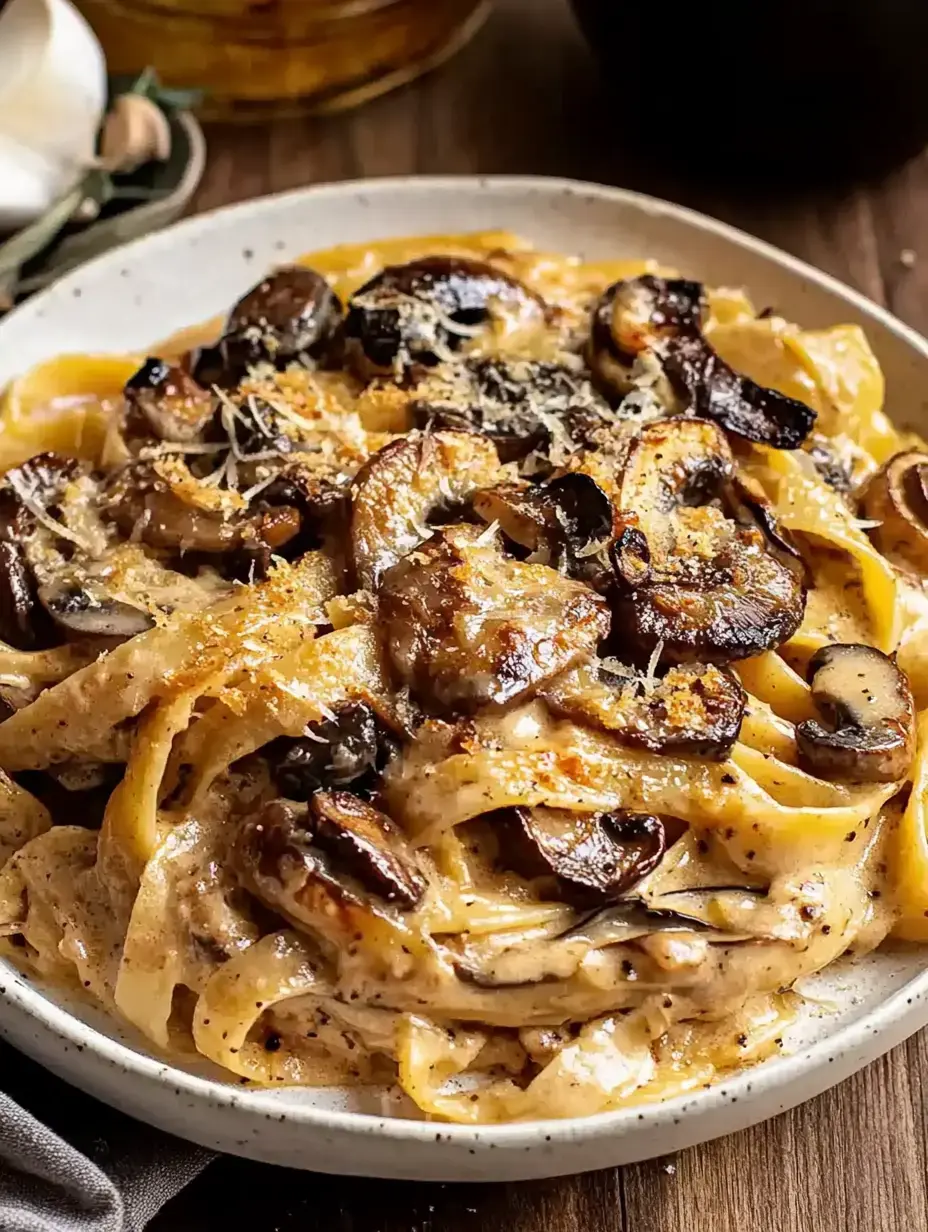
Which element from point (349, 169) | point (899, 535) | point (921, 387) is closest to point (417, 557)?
point (899, 535)

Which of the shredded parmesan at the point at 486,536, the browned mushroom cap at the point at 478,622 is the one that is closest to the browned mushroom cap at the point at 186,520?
the browned mushroom cap at the point at 478,622

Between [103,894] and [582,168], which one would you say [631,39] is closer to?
[582,168]

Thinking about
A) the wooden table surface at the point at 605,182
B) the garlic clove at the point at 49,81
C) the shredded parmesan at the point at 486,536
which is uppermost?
the garlic clove at the point at 49,81

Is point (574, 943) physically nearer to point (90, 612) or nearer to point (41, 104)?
point (90, 612)

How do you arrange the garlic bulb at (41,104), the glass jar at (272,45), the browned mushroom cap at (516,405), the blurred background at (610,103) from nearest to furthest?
1. the browned mushroom cap at (516,405)
2. the garlic bulb at (41,104)
3. the blurred background at (610,103)
4. the glass jar at (272,45)

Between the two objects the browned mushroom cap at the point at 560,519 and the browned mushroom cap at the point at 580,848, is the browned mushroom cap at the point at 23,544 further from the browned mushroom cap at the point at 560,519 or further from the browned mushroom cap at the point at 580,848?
the browned mushroom cap at the point at 580,848

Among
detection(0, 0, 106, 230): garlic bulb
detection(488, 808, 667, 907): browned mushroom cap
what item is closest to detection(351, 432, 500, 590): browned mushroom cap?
detection(488, 808, 667, 907): browned mushroom cap

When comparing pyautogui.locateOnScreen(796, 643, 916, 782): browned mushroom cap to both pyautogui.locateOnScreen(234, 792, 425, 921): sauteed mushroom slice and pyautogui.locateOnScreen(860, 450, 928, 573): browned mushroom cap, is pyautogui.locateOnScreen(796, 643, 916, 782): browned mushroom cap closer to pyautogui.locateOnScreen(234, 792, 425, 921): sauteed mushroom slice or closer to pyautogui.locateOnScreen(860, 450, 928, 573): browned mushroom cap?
pyautogui.locateOnScreen(860, 450, 928, 573): browned mushroom cap

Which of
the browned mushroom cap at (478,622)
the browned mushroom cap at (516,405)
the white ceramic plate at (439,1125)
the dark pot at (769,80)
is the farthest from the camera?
the dark pot at (769,80)

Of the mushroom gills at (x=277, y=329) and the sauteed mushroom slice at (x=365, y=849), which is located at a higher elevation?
the mushroom gills at (x=277, y=329)
